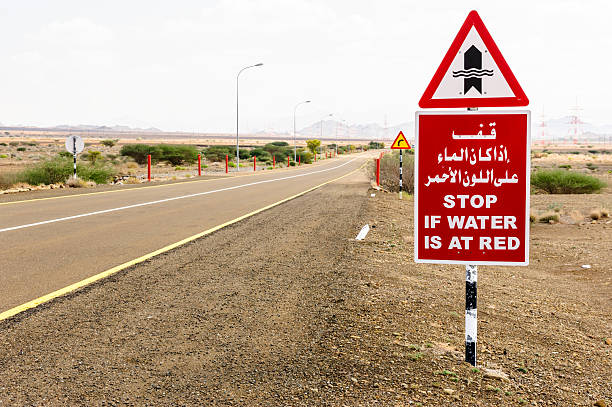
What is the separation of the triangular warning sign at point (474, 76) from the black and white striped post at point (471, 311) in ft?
3.80

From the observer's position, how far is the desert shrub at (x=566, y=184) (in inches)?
1054

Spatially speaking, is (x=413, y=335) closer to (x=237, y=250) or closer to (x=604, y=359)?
(x=604, y=359)

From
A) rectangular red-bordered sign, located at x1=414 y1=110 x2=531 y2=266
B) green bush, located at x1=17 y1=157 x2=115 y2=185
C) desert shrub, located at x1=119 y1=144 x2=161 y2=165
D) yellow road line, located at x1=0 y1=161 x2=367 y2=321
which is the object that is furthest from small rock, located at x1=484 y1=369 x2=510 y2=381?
desert shrub, located at x1=119 y1=144 x2=161 y2=165

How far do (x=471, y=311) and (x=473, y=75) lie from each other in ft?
5.41

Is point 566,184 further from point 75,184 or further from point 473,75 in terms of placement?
point 473,75

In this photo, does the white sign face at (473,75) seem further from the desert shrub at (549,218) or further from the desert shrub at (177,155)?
the desert shrub at (177,155)

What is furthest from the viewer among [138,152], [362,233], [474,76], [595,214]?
[138,152]

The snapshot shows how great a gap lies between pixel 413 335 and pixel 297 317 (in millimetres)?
1054

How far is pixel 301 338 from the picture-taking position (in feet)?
14.8

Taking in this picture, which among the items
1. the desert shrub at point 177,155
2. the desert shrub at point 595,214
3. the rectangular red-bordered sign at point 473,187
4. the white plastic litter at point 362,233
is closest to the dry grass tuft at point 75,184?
the white plastic litter at point 362,233

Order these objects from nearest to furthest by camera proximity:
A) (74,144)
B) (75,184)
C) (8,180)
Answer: (75,184) → (74,144) → (8,180)

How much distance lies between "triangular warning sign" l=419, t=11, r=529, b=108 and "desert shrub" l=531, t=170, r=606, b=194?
2552 cm

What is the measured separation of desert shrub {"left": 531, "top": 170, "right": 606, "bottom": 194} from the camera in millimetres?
26781

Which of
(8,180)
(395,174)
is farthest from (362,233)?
(8,180)
